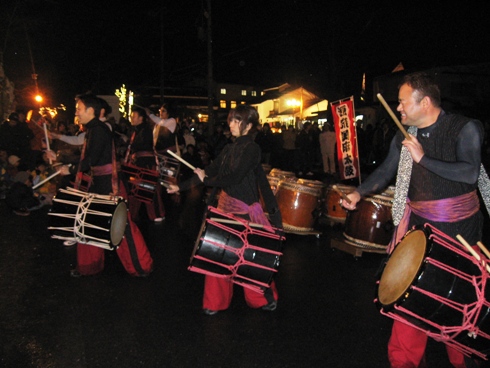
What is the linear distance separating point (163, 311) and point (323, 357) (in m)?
1.56

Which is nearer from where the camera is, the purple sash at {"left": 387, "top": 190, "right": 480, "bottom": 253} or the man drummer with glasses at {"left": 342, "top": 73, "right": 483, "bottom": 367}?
the man drummer with glasses at {"left": 342, "top": 73, "right": 483, "bottom": 367}

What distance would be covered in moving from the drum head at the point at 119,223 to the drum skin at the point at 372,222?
10.3ft

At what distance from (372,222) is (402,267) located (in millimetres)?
3427


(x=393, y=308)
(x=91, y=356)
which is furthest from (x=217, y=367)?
(x=393, y=308)

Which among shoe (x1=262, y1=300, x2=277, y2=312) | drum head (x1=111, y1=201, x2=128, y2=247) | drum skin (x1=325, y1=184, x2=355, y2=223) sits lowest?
shoe (x1=262, y1=300, x2=277, y2=312)

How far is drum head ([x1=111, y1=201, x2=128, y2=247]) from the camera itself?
4.41m

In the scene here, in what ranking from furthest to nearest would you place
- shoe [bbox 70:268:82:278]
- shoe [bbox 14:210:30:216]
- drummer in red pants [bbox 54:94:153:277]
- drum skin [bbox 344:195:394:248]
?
shoe [bbox 14:210:30:216]
drum skin [bbox 344:195:394:248]
shoe [bbox 70:268:82:278]
drummer in red pants [bbox 54:94:153:277]

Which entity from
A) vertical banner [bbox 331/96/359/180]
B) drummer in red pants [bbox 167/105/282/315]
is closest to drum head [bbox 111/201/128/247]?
drummer in red pants [bbox 167/105/282/315]

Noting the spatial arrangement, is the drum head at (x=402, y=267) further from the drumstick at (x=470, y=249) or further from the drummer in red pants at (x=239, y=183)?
the drummer in red pants at (x=239, y=183)

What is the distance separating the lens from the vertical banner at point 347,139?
942 centimetres

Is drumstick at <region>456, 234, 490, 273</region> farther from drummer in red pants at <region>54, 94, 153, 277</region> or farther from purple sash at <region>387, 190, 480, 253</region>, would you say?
drummer in red pants at <region>54, 94, 153, 277</region>

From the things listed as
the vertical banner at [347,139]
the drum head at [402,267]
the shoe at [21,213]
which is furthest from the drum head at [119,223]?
the vertical banner at [347,139]

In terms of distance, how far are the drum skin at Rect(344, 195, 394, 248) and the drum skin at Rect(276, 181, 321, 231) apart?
837 millimetres

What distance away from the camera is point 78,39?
27.1 m
